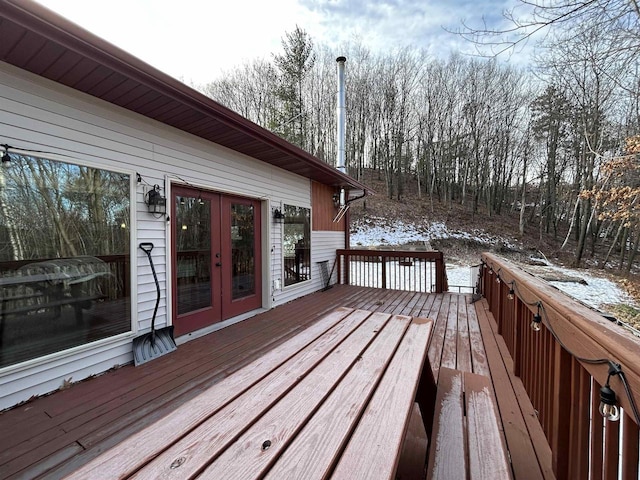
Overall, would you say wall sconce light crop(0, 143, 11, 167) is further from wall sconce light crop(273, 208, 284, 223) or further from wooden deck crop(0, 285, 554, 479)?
wall sconce light crop(273, 208, 284, 223)

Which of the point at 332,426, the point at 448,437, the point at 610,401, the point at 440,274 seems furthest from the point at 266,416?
the point at 440,274

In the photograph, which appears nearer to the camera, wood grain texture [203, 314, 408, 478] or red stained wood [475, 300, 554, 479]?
wood grain texture [203, 314, 408, 478]

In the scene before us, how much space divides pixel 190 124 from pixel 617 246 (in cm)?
2247

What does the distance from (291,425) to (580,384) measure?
114 centimetres

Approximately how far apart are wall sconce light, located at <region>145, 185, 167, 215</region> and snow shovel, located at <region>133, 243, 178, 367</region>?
0.38 metres

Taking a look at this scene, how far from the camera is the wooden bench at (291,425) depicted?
738 millimetres

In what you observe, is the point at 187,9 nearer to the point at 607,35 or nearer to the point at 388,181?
the point at 607,35

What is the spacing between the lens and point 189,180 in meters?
3.51

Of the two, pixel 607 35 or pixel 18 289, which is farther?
pixel 607 35

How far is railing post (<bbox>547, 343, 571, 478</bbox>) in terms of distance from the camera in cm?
130

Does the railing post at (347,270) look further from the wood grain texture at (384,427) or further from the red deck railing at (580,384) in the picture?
the wood grain texture at (384,427)

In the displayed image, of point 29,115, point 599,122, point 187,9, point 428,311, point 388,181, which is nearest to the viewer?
point 29,115

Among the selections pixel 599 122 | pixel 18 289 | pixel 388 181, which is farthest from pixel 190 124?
pixel 388 181

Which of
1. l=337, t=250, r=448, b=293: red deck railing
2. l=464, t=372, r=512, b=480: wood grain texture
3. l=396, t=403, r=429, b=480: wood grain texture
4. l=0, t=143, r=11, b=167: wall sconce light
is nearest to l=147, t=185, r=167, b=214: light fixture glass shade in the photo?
l=0, t=143, r=11, b=167: wall sconce light
